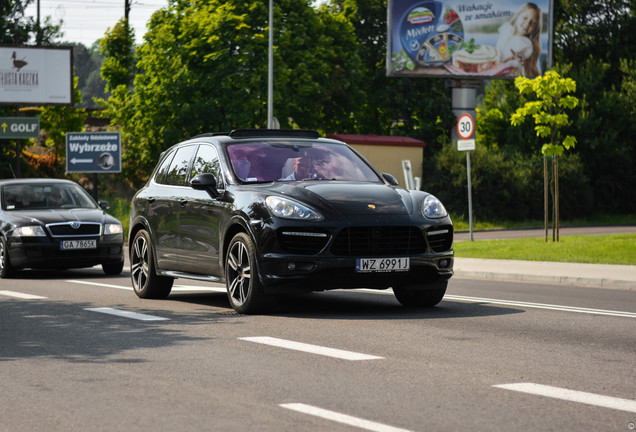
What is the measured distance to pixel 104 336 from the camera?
9.02 meters

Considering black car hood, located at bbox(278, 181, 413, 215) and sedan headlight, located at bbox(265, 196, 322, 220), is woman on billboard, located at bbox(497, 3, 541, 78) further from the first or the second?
sedan headlight, located at bbox(265, 196, 322, 220)

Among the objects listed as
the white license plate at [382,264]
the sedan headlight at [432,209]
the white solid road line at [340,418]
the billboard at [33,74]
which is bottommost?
the white solid road line at [340,418]

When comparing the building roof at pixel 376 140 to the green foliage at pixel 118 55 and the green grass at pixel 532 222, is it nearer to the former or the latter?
the green grass at pixel 532 222

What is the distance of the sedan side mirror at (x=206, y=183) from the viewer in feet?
36.2

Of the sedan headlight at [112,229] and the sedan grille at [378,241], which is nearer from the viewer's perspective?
the sedan grille at [378,241]

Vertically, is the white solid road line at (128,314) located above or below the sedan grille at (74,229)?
below

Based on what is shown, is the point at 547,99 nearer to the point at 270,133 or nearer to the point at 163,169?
the point at 163,169

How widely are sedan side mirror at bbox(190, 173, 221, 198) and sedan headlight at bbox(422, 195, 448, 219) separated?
6.80 ft

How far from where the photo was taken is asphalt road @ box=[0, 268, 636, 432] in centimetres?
566

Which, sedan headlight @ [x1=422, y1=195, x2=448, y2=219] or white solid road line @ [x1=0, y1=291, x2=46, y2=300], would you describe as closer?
sedan headlight @ [x1=422, y1=195, x2=448, y2=219]

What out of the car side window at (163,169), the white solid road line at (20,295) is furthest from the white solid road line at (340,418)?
the white solid road line at (20,295)

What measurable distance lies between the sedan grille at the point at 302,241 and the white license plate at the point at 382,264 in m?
0.37

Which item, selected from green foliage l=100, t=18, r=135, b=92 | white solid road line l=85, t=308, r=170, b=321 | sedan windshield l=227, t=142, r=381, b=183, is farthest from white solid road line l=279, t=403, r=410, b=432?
green foliage l=100, t=18, r=135, b=92

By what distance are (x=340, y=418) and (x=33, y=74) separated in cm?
4058
